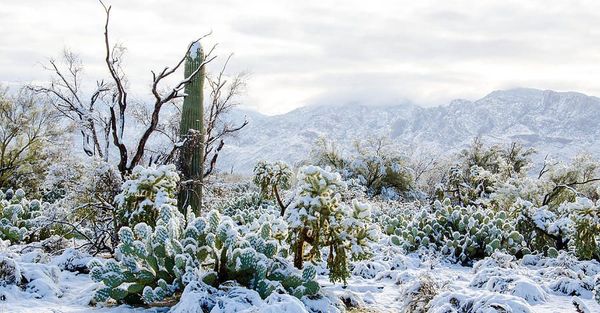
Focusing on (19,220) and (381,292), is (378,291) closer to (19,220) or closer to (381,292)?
(381,292)

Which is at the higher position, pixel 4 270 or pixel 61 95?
pixel 61 95

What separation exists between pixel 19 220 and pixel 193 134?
10.5 ft

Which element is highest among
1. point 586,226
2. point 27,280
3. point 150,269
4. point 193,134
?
point 193,134

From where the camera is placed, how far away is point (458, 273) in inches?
299

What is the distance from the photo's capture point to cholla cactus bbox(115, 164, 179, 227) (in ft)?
19.5

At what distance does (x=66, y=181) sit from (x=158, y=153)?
173 cm

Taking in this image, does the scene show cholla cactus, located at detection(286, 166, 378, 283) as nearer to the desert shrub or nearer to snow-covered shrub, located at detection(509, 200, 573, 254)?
the desert shrub

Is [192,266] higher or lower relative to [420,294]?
higher

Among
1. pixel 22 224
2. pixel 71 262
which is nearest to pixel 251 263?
pixel 71 262

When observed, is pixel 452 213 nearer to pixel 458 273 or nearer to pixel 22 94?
pixel 458 273

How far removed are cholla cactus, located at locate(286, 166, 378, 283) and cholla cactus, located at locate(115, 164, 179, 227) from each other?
172 centimetres

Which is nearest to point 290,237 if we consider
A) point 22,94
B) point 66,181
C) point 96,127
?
point 66,181

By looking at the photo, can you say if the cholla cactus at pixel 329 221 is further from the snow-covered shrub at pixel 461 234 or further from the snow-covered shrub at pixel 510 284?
the snow-covered shrub at pixel 461 234

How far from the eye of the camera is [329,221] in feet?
16.6
